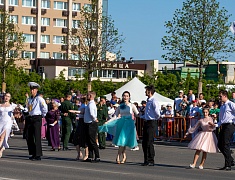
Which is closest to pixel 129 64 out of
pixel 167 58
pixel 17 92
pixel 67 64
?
pixel 67 64

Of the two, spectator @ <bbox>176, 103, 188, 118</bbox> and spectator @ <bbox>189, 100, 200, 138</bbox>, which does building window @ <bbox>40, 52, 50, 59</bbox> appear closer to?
spectator @ <bbox>176, 103, 188, 118</bbox>

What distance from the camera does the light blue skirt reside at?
20234 millimetres

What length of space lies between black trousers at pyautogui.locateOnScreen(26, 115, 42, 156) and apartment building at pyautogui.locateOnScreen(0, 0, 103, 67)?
84904 millimetres

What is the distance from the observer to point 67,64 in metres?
103

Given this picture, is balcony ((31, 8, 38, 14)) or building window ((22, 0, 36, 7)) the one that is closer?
building window ((22, 0, 36, 7))

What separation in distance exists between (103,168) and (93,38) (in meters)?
37.0

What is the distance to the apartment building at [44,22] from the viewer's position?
351 feet

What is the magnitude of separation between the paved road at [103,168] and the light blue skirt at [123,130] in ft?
1.90

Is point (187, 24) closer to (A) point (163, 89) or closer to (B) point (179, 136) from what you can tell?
(B) point (179, 136)

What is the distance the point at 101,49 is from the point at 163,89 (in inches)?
458

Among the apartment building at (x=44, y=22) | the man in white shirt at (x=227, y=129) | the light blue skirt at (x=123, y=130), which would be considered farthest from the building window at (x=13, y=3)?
the man in white shirt at (x=227, y=129)

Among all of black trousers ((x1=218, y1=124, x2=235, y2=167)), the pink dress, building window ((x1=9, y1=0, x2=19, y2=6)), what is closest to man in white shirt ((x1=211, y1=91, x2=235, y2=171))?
black trousers ((x1=218, y1=124, x2=235, y2=167))

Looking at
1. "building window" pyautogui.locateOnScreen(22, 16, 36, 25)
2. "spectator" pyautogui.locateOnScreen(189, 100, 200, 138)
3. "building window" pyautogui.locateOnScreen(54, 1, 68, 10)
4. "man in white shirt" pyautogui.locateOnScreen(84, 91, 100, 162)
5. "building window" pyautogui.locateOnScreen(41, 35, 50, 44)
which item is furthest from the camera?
"building window" pyautogui.locateOnScreen(54, 1, 68, 10)

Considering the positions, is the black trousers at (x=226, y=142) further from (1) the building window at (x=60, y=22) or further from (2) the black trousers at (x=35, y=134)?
(1) the building window at (x=60, y=22)
